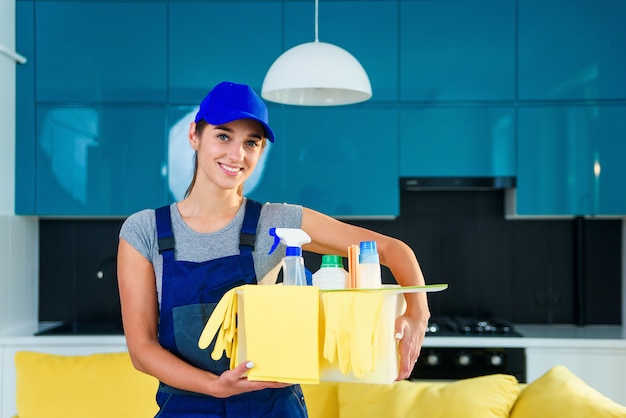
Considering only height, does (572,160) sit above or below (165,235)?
above

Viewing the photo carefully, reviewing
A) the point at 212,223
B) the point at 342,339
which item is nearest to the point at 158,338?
the point at 212,223

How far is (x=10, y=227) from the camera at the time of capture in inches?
153

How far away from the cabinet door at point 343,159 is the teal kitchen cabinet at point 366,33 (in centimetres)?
16

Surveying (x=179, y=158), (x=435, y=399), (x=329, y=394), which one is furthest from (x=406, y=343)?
(x=179, y=158)

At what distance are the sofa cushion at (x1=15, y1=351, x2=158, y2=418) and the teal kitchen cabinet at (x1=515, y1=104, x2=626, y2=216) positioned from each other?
1.94 metres

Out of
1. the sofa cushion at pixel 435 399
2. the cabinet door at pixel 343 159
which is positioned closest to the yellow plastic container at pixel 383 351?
the sofa cushion at pixel 435 399

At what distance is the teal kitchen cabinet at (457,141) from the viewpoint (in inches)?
153

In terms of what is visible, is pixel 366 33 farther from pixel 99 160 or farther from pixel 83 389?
pixel 83 389

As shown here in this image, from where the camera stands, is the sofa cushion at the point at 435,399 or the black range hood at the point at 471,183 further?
the black range hood at the point at 471,183

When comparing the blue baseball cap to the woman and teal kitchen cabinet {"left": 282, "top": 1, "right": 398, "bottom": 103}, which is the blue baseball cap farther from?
teal kitchen cabinet {"left": 282, "top": 1, "right": 398, "bottom": 103}

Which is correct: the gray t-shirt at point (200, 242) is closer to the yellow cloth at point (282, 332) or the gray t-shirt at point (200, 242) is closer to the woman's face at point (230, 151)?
the woman's face at point (230, 151)

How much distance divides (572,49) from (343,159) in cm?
122

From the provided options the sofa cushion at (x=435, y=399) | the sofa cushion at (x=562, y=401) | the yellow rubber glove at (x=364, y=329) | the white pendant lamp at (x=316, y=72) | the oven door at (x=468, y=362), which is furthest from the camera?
the oven door at (x=468, y=362)

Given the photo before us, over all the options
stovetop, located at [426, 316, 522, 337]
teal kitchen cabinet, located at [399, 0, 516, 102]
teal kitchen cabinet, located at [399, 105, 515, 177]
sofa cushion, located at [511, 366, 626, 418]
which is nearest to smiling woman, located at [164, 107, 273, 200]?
teal kitchen cabinet, located at [399, 105, 515, 177]
